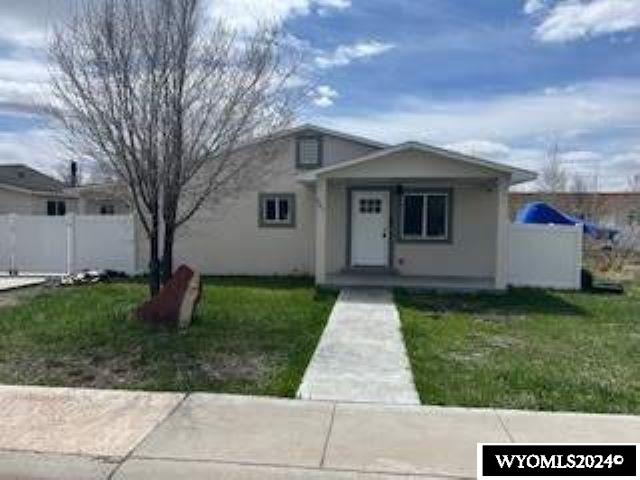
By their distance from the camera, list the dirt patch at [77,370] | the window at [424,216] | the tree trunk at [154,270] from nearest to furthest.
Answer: the dirt patch at [77,370]
the tree trunk at [154,270]
the window at [424,216]

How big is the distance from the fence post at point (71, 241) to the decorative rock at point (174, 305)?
10.0 metres

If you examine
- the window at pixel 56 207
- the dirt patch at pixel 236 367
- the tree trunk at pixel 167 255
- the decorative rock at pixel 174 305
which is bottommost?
the dirt patch at pixel 236 367

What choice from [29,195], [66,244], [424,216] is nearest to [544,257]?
[424,216]

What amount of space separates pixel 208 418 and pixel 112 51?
6.51m

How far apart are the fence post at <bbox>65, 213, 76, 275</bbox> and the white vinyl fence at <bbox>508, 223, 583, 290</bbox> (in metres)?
11.9

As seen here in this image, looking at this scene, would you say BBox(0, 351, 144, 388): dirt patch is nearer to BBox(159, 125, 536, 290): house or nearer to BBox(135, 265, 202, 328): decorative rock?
BBox(135, 265, 202, 328): decorative rock

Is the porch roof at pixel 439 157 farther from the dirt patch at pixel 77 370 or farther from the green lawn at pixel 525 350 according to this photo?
the dirt patch at pixel 77 370

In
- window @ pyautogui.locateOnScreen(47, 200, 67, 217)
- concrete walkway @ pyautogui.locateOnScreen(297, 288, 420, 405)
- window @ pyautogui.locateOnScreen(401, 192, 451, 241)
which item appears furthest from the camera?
window @ pyautogui.locateOnScreen(47, 200, 67, 217)

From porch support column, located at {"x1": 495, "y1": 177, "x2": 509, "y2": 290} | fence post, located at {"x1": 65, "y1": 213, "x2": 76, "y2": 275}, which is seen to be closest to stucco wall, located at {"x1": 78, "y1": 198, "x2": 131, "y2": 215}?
fence post, located at {"x1": 65, "y1": 213, "x2": 76, "y2": 275}

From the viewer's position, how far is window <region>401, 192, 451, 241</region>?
18.9 m

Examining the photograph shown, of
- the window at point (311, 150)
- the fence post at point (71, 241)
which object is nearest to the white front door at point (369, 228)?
the window at point (311, 150)

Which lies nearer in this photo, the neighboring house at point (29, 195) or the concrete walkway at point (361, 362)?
the concrete walkway at point (361, 362)

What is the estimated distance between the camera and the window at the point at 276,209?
19.6m

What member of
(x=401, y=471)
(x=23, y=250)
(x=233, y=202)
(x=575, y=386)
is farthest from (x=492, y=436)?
(x=23, y=250)
